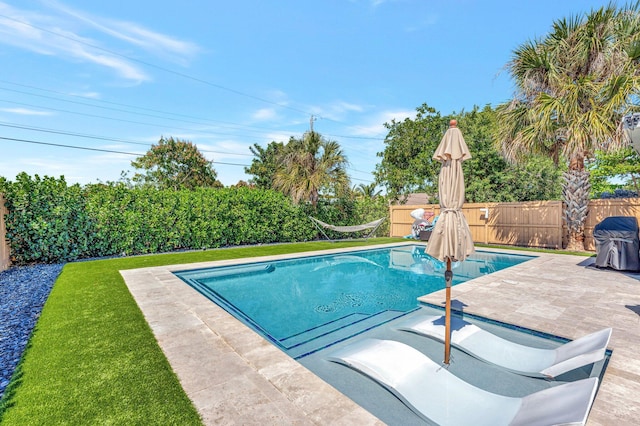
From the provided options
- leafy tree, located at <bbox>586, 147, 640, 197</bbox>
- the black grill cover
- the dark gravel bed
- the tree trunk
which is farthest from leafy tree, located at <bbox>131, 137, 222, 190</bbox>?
leafy tree, located at <bbox>586, 147, 640, 197</bbox>

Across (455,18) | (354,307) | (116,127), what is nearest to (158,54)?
(116,127)

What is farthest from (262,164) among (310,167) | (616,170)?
(616,170)

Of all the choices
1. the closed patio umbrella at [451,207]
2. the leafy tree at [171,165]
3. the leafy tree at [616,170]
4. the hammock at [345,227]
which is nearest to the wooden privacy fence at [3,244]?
the hammock at [345,227]

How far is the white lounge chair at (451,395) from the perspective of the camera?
1860 millimetres

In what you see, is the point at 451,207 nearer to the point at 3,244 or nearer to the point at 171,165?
the point at 3,244

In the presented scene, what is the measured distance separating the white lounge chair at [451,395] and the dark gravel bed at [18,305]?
3.06 meters

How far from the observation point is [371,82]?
58.2ft

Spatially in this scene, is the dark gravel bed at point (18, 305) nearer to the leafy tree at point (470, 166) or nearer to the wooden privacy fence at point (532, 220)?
the wooden privacy fence at point (532, 220)

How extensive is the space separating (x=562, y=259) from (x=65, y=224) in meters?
14.2

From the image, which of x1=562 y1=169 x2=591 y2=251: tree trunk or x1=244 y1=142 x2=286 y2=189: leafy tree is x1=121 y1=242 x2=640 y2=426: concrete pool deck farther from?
x1=244 y1=142 x2=286 y2=189: leafy tree

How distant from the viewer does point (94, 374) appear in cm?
255

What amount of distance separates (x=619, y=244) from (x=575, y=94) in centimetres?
453

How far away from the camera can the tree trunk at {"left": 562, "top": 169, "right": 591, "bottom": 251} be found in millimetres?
9547

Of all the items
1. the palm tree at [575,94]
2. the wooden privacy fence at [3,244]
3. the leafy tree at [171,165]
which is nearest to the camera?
the wooden privacy fence at [3,244]
